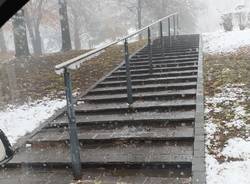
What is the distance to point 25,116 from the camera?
324 inches

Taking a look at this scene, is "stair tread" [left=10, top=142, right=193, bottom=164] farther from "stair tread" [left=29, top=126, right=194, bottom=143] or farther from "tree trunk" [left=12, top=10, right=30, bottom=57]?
"tree trunk" [left=12, top=10, right=30, bottom=57]

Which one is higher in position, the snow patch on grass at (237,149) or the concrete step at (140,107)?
the concrete step at (140,107)

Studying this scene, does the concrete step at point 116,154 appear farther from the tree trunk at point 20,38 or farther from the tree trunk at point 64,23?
the tree trunk at point 64,23

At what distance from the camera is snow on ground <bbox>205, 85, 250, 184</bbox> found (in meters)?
4.57

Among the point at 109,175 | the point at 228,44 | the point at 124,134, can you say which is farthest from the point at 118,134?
the point at 228,44

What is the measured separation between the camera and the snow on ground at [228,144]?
4566 millimetres

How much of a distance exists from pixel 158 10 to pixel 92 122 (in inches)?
959

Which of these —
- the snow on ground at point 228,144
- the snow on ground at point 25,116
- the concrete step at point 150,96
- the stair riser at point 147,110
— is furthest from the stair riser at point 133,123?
the concrete step at point 150,96

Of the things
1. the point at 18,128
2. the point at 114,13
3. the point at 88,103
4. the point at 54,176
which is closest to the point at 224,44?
the point at 88,103

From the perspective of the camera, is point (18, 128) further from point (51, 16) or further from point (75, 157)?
point (51, 16)

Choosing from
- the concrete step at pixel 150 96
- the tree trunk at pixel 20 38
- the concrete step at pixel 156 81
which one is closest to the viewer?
the concrete step at pixel 150 96

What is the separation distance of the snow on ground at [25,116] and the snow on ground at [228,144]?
326 centimetres

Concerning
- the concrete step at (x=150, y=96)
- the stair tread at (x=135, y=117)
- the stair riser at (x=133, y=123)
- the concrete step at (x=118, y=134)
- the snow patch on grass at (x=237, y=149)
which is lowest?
the snow patch on grass at (x=237, y=149)

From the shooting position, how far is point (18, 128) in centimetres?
755
